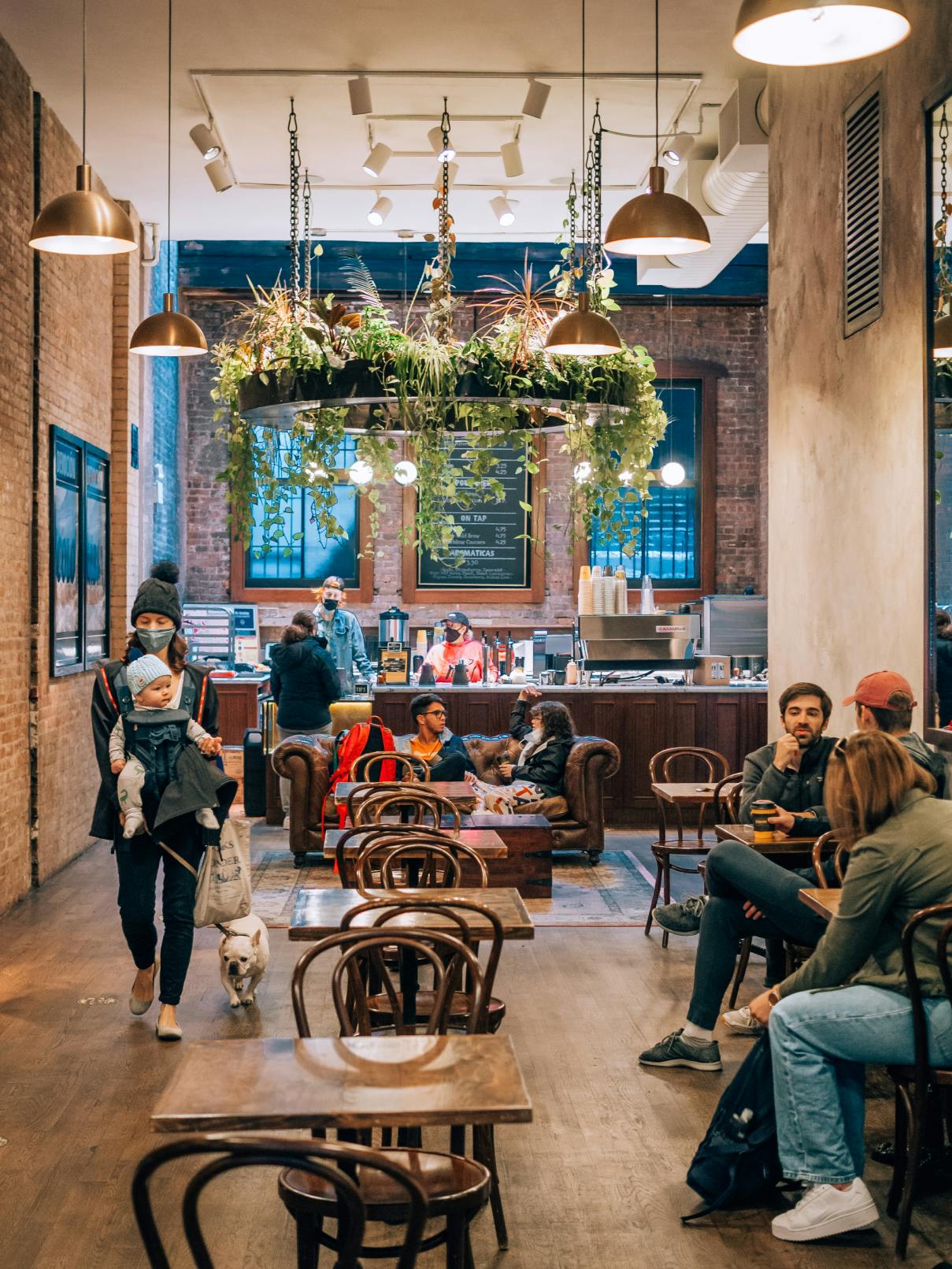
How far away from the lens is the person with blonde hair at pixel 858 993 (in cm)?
336

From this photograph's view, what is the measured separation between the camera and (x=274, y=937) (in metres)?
6.72

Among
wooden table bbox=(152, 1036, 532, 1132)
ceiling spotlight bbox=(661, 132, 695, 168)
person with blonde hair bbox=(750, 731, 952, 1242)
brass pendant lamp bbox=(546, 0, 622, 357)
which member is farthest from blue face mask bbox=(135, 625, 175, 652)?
ceiling spotlight bbox=(661, 132, 695, 168)

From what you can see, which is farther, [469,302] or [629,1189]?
[469,302]

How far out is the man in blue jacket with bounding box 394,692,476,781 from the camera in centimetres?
803

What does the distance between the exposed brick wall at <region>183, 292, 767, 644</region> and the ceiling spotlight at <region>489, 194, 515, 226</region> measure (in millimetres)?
3461

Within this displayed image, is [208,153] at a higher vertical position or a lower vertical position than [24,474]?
higher

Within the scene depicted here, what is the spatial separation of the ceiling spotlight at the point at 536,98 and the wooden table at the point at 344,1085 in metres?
6.37

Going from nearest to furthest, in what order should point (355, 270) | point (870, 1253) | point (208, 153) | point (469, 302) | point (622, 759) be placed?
1. point (870, 1253)
2. point (208, 153)
3. point (622, 759)
4. point (355, 270)
5. point (469, 302)

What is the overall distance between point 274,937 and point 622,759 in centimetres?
410

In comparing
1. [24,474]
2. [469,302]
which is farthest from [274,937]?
[469,302]

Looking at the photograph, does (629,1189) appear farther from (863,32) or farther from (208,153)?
(208,153)

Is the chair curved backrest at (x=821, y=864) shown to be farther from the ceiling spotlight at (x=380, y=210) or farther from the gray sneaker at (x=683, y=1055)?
the ceiling spotlight at (x=380, y=210)

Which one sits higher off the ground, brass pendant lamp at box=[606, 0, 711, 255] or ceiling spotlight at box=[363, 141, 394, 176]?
ceiling spotlight at box=[363, 141, 394, 176]

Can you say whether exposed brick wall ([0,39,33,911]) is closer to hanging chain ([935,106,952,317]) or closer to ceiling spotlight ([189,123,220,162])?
ceiling spotlight ([189,123,220,162])
